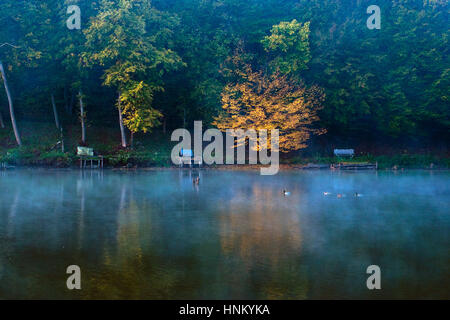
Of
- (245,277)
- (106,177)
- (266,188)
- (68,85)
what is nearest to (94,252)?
(245,277)

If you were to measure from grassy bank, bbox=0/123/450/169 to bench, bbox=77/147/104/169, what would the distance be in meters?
0.49

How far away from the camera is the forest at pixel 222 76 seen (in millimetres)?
37312

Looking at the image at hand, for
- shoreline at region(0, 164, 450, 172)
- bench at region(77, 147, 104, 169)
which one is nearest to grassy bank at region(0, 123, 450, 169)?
shoreline at region(0, 164, 450, 172)

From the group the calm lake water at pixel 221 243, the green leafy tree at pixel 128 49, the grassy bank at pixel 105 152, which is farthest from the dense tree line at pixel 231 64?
the calm lake water at pixel 221 243

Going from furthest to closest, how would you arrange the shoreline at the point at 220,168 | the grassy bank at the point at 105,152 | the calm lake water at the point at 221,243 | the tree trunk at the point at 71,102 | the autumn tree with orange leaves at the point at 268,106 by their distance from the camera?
the tree trunk at the point at 71,102, the autumn tree with orange leaves at the point at 268,106, the grassy bank at the point at 105,152, the shoreline at the point at 220,168, the calm lake water at the point at 221,243

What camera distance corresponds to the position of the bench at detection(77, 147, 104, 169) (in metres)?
34.4

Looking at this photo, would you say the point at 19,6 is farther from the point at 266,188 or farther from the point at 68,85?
the point at 266,188
